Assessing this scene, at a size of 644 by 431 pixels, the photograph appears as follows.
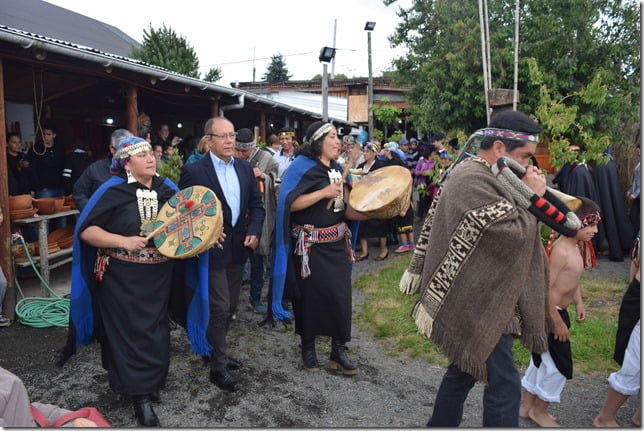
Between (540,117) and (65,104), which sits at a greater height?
Result: (65,104)

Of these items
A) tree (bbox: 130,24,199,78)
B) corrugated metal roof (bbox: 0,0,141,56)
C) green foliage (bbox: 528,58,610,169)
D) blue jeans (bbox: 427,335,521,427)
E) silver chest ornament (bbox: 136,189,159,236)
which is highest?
tree (bbox: 130,24,199,78)

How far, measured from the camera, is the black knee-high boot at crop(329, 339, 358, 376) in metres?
4.29

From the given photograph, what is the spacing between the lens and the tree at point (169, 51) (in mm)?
27266

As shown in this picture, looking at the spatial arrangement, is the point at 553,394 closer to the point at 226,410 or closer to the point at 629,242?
the point at 226,410

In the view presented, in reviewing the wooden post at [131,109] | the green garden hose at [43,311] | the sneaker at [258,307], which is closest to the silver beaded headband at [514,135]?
the sneaker at [258,307]

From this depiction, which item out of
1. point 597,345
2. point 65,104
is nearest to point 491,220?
point 597,345

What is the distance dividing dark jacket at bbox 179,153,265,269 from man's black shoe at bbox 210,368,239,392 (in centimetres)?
79

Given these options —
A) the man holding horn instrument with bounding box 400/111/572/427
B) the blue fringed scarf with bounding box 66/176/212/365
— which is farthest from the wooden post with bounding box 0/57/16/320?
the man holding horn instrument with bounding box 400/111/572/427

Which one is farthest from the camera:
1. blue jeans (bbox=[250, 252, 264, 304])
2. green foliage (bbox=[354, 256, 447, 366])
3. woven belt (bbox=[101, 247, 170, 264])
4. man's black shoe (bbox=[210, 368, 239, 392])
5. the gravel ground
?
blue jeans (bbox=[250, 252, 264, 304])

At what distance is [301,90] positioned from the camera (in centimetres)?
2694

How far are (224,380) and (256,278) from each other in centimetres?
231

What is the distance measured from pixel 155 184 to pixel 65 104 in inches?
329

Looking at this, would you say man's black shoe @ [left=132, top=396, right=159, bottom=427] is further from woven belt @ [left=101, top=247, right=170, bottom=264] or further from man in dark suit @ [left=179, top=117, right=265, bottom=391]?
woven belt @ [left=101, top=247, right=170, bottom=264]

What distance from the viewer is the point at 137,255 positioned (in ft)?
11.2
